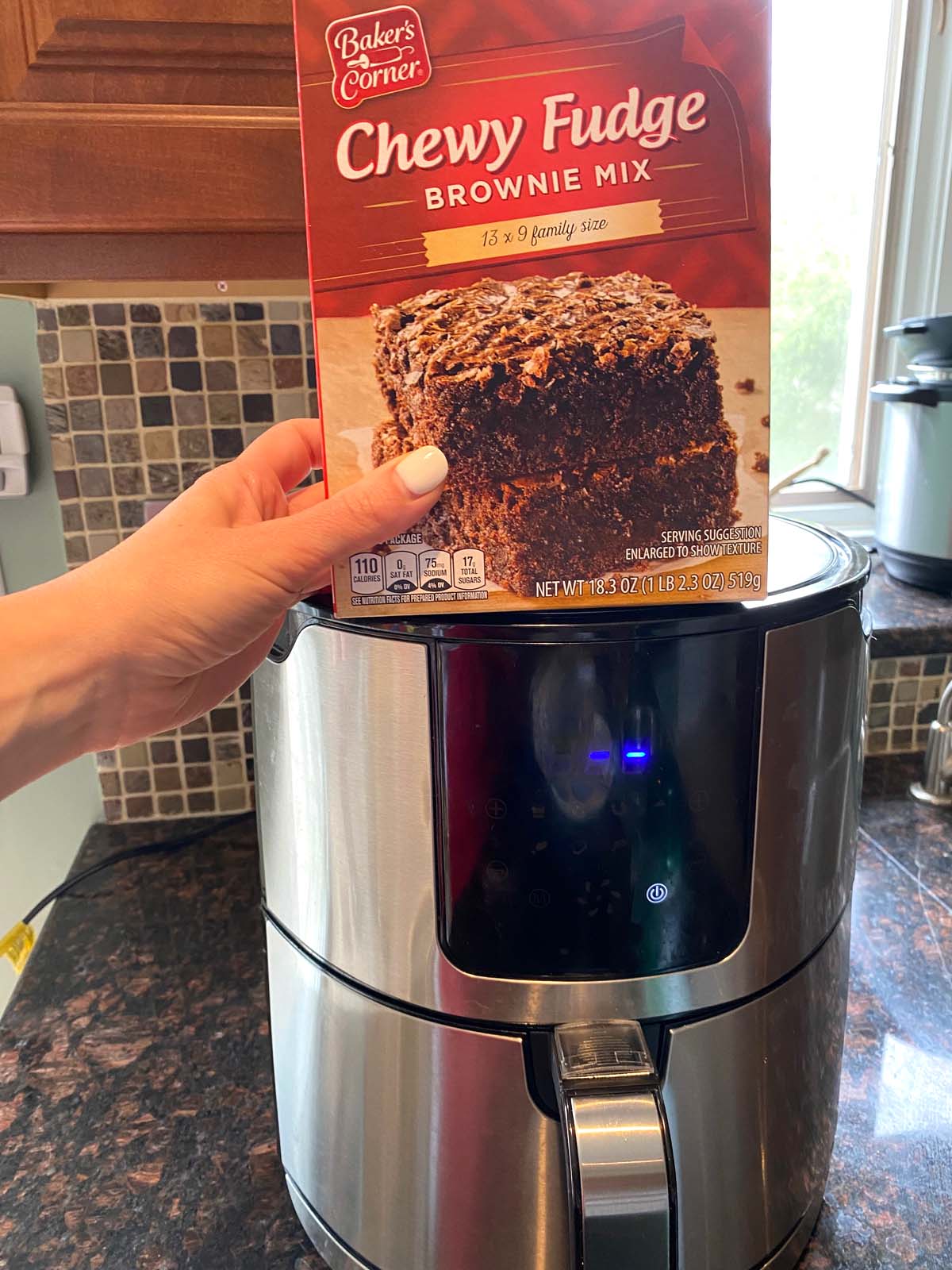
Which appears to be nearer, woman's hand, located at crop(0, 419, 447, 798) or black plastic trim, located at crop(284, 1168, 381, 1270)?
woman's hand, located at crop(0, 419, 447, 798)

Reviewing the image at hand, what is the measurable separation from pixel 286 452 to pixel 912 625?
0.78 meters

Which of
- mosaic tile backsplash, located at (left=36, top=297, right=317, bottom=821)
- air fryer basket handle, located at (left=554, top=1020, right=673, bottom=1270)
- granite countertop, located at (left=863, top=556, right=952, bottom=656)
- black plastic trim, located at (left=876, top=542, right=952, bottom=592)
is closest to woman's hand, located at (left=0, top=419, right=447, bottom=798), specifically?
air fryer basket handle, located at (left=554, top=1020, right=673, bottom=1270)

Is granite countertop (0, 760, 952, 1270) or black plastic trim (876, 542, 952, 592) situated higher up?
black plastic trim (876, 542, 952, 592)

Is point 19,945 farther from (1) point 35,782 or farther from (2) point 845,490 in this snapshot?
(2) point 845,490

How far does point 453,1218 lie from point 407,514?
0.34m

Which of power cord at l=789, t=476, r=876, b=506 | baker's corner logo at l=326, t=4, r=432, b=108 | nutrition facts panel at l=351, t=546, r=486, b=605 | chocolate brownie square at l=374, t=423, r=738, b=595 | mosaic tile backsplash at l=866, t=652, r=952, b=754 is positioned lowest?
mosaic tile backsplash at l=866, t=652, r=952, b=754

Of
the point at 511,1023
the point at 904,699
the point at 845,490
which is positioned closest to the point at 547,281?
the point at 511,1023

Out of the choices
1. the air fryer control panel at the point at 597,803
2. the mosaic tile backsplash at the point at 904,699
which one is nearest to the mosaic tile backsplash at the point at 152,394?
the air fryer control panel at the point at 597,803

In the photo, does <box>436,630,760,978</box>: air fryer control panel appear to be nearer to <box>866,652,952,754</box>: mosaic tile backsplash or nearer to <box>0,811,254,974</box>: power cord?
<box>0,811,254,974</box>: power cord

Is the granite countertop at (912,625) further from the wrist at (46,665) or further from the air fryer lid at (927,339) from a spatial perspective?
the wrist at (46,665)

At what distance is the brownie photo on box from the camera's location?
0.35m

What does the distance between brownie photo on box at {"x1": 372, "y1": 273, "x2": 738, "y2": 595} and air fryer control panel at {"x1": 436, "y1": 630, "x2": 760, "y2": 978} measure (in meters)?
0.05

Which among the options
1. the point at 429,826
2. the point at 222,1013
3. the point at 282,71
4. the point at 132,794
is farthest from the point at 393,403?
the point at 132,794

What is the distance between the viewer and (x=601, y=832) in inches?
15.6
